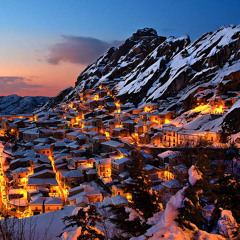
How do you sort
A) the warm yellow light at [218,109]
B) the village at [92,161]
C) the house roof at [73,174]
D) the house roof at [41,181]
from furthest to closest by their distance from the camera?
the warm yellow light at [218,109]
the house roof at [73,174]
the house roof at [41,181]
the village at [92,161]

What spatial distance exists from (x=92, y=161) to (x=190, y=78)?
4114cm

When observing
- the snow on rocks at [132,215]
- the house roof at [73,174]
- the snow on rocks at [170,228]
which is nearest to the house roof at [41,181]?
the house roof at [73,174]

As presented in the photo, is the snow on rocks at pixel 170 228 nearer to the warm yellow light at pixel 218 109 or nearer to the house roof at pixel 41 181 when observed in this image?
the house roof at pixel 41 181

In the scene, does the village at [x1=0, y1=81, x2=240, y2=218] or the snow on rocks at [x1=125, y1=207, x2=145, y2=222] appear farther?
the village at [x1=0, y1=81, x2=240, y2=218]

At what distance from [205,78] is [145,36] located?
94997mm

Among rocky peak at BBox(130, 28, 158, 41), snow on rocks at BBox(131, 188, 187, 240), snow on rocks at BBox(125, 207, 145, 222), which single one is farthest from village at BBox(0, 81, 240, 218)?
rocky peak at BBox(130, 28, 158, 41)

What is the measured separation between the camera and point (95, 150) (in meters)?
42.4

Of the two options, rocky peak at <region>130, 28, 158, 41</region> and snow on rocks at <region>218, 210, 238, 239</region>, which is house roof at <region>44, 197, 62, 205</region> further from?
rocky peak at <region>130, 28, 158, 41</region>

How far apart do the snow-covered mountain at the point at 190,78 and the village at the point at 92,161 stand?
8.27 feet

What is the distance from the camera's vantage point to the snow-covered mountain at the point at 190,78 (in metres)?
43.5

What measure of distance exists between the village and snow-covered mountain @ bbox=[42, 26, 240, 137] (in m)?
2.52

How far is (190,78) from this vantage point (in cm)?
6184

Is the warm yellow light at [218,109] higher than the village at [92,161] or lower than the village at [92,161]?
higher

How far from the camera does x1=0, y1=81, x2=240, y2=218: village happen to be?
26.5 m
